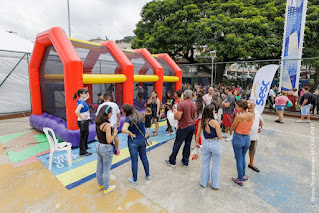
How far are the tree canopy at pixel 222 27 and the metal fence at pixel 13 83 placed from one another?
9.67 metres

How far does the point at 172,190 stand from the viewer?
11.1ft

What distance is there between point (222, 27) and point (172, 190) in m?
12.8

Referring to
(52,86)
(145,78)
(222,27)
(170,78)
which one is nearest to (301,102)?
(170,78)

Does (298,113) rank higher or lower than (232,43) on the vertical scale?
lower

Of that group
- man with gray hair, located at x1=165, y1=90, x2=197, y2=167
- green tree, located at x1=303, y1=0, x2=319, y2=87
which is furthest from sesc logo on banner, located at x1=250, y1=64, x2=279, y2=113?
green tree, located at x1=303, y1=0, x2=319, y2=87

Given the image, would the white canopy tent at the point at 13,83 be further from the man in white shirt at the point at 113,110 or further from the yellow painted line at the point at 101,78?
the man in white shirt at the point at 113,110

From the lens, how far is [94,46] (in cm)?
671

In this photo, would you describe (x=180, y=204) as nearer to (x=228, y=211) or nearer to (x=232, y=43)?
(x=228, y=211)

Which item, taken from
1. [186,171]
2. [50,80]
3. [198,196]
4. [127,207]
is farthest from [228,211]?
[50,80]

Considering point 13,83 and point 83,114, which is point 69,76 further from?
point 13,83

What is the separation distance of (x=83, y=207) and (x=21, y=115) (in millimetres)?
8786

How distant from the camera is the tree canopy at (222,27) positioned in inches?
496

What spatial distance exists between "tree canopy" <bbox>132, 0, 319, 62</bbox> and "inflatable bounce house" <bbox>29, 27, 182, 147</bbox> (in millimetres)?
7662

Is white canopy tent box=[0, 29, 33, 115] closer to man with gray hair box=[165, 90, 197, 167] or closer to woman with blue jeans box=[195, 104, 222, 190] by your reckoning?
man with gray hair box=[165, 90, 197, 167]
